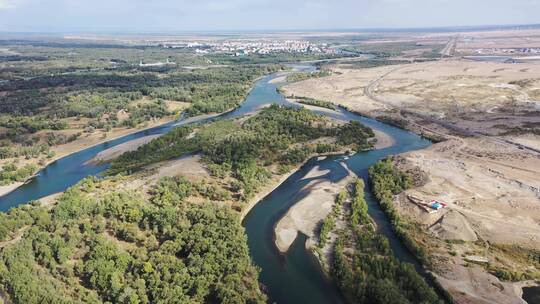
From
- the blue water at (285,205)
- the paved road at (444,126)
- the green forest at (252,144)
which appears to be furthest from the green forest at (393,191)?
the paved road at (444,126)

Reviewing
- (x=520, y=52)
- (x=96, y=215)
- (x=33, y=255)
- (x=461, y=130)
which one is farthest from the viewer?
(x=520, y=52)

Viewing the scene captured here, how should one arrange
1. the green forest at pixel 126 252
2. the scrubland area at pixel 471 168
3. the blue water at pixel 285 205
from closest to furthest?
the green forest at pixel 126 252, the blue water at pixel 285 205, the scrubland area at pixel 471 168

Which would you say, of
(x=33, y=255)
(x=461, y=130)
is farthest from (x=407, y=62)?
(x=33, y=255)

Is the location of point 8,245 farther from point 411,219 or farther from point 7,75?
point 7,75

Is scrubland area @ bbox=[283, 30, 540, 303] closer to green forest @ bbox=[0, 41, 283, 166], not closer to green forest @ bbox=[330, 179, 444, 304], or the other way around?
green forest @ bbox=[330, 179, 444, 304]

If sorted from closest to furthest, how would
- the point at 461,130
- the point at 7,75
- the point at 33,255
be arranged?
the point at 33,255 → the point at 461,130 → the point at 7,75

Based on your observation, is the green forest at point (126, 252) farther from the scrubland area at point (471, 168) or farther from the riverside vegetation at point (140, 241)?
the scrubland area at point (471, 168)

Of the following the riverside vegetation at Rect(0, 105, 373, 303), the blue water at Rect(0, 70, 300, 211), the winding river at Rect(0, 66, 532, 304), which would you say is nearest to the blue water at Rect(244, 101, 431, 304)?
the winding river at Rect(0, 66, 532, 304)
